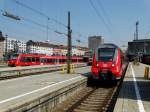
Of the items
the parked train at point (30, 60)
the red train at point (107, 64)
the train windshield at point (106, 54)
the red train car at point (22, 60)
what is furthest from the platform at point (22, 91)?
the parked train at point (30, 60)

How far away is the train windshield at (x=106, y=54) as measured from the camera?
25.2 metres

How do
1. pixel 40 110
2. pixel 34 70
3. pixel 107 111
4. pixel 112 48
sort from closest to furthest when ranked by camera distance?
pixel 40 110 < pixel 107 111 < pixel 112 48 < pixel 34 70

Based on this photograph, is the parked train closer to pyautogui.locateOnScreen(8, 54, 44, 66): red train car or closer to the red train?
pyautogui.locateOnScreen(8, 54, 44, 66): red train car

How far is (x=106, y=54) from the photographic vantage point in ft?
83.3

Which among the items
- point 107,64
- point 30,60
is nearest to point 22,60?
point 30,60

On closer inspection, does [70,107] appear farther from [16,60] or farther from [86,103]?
[16,60]

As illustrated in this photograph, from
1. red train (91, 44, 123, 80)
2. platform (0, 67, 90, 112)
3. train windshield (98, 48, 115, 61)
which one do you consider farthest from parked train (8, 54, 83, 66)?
platform (0, 67, 90, 112)

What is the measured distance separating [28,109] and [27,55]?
148ft

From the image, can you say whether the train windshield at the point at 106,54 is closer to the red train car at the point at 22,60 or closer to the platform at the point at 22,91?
the platform at the point at 22,91

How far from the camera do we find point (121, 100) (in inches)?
579

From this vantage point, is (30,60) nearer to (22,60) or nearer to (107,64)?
(22,60)

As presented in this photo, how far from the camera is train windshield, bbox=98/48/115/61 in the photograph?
2516cm

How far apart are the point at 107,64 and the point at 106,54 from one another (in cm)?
76

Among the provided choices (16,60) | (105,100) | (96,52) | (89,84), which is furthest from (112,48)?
(16,60)
